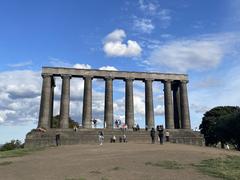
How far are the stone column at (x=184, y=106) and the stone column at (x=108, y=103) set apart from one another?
15.8 meters

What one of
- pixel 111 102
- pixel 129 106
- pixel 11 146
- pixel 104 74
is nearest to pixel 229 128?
pixel 129 106

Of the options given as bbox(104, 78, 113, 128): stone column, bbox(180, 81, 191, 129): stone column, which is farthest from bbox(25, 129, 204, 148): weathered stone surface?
bbox(180, 81, 191, 129): stone column

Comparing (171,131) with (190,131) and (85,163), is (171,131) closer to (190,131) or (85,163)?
(190,131)

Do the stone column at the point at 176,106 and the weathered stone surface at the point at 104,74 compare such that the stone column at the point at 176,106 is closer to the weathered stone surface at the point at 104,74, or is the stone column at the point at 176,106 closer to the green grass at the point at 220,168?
the weathered stone surface at the point at 104,74

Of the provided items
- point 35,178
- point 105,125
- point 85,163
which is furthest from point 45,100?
point 35,178

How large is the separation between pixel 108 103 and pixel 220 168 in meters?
52.7

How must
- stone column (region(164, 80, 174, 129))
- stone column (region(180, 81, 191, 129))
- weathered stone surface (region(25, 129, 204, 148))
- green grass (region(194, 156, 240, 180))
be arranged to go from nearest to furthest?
green grass (region(194, 156, 240, 180))
weathered stone surface (region(25, 129, 204, 148))
stone column (region(164, 80, 174, 129))
stone column (region(180, 81, 191, 129))

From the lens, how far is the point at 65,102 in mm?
74375

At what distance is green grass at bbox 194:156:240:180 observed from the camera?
819 inches

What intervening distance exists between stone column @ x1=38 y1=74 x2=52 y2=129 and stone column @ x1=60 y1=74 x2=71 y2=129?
274 centimetres

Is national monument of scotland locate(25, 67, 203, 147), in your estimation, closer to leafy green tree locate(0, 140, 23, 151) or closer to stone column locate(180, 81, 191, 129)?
stone column locate(180, 81, 191, 129)

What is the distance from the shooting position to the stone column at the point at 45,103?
7269 cm

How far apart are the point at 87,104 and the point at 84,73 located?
6768 mm

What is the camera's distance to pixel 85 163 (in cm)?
2547
